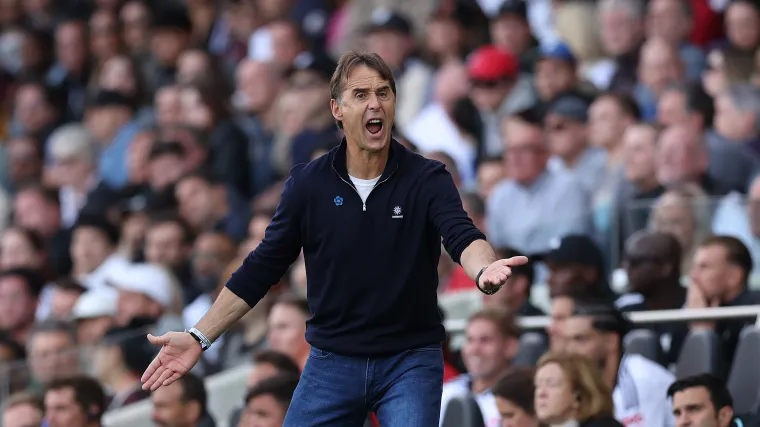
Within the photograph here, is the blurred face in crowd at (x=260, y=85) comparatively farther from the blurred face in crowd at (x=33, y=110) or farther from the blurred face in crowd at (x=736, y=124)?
the blurred face in crowd at (x=736, y=124)

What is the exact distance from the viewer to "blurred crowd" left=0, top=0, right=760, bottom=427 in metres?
8.30

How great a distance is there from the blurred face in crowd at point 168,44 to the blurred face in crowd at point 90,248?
11.2 feet

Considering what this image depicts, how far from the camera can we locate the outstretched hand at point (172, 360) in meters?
5.40

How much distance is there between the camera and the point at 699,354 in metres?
7.84

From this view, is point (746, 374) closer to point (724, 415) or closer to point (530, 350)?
point (724, 415)

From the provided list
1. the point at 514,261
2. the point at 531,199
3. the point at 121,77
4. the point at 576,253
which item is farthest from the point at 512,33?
the point at 514,261

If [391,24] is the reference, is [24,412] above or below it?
below

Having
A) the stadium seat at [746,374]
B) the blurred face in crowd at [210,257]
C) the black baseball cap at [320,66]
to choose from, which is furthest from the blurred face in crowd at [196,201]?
the stadium seat at [746,374]

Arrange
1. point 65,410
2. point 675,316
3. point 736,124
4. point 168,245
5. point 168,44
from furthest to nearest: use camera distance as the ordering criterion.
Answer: point 168,44 → point 168,245 → point 736,124 → point 65,410 → point 675,316

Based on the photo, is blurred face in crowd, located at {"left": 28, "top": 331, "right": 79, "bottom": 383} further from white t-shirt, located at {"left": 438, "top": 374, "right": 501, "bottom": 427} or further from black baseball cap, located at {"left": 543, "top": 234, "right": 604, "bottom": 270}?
black baseball cap, located at {"left": 543, "top": 234, "right": 604, "bottom": 270}

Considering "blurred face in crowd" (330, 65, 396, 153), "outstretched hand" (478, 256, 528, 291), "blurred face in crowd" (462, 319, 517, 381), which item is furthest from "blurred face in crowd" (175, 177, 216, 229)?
"outstretched hand" (478, 256, 528, 291)

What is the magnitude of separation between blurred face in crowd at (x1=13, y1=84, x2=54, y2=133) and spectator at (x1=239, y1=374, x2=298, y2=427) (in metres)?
8.15

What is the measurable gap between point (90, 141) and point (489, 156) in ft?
15.5

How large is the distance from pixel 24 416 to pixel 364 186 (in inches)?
162
